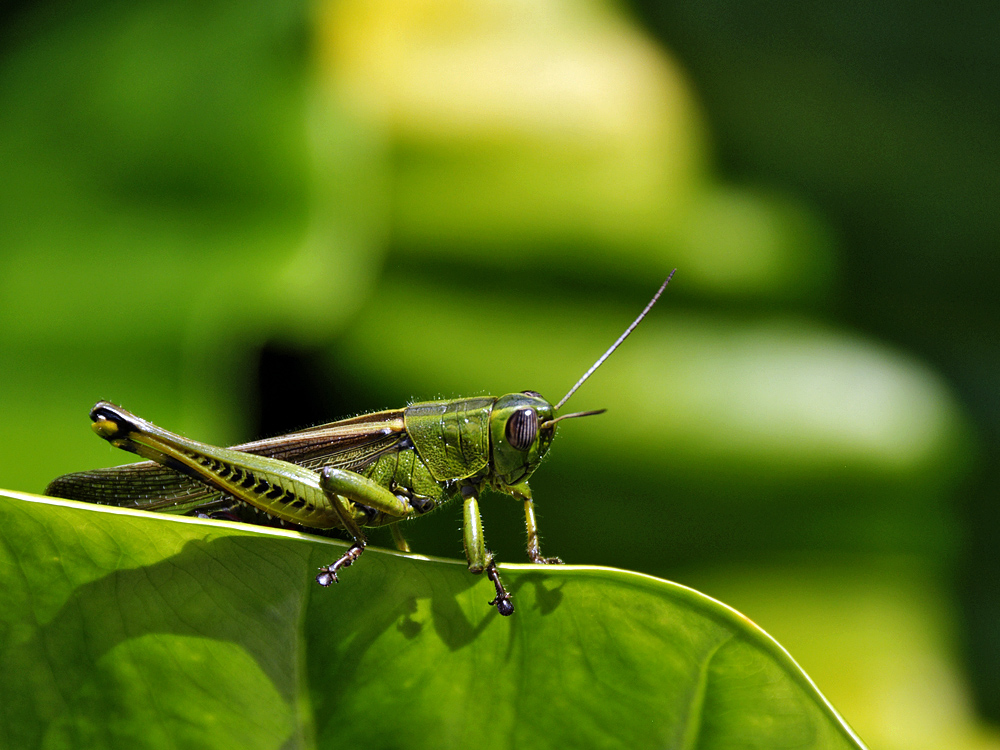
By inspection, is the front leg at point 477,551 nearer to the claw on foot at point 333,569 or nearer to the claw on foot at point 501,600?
the claw on foot at point 501,600

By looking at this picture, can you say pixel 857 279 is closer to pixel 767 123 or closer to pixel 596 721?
pixel 767 123

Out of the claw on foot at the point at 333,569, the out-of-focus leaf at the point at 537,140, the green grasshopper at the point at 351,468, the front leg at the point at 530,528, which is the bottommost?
the front leg at the point at 530,528

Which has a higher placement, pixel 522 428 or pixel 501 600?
pixel 522 428

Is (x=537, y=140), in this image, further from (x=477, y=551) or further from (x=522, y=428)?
(x=477, y=551)

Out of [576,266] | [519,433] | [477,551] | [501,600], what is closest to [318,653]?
[501,600]

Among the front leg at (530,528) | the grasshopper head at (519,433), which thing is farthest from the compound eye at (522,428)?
the front leg at (530,528)

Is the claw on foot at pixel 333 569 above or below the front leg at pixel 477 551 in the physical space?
above

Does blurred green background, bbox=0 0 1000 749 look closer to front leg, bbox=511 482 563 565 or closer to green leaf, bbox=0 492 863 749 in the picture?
front leg, bbox=511 482 563 565

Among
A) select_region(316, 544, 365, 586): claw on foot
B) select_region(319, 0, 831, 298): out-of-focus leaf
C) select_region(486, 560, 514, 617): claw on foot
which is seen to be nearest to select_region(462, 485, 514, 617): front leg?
select_region(486, 560, 514, 617): claw on foot
